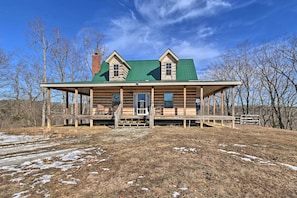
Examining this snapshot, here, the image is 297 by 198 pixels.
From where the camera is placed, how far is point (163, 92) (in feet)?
52.7

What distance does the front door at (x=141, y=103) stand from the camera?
53.6 ft

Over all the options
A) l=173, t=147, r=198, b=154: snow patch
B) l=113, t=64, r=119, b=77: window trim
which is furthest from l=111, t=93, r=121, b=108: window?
l=173, t=147, r=198, b=154: snow patch

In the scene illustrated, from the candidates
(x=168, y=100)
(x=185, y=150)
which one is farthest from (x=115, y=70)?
(x=185, y=150)

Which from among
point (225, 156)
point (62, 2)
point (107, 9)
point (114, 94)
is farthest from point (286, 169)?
point (62, 2)

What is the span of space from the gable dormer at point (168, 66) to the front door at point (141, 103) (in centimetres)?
248

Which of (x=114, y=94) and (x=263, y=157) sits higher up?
(x=114, y=94)

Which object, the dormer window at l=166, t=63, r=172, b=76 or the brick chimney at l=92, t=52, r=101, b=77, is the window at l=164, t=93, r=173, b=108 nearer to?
the dormer window at l=166, t=63, r=172, b=76

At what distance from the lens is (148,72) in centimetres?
1778

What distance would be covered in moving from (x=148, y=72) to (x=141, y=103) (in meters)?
3.43

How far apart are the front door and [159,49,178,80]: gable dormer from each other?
97.8 inches

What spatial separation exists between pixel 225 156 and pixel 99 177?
3.98 meters

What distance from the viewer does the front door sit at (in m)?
16.3

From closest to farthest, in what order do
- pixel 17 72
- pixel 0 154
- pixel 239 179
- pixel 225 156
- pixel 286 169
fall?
pixel 239 179 < pixel 286 169 < pixel 225 156 < pixel 0 154 < pixel 17 72

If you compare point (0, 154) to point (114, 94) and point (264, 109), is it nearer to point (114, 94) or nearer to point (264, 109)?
point (114, 94)
